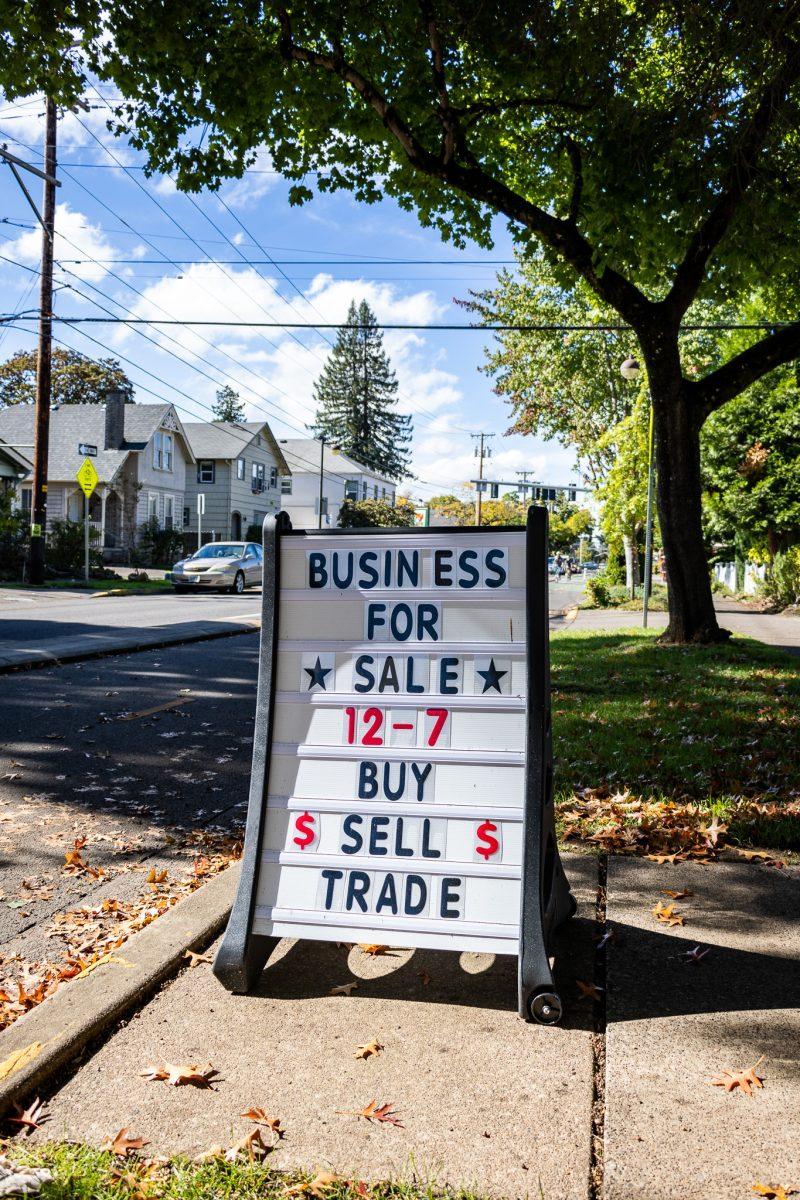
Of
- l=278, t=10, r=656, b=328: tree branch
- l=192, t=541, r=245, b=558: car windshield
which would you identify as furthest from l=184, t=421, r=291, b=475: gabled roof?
l=278, t=10, r=656, b=328: tree branch

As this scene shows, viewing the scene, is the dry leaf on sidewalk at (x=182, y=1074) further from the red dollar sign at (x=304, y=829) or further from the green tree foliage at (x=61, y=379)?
the green tree foliage at (x=61, y=379)

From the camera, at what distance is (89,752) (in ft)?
22.5

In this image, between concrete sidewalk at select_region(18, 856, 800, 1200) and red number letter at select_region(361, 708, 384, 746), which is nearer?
concrete sidewalk at select_region(18, 856, 800, 1200)

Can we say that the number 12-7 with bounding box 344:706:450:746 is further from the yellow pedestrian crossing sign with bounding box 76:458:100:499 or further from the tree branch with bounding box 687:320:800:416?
the yellow pedestrian crossing sign with bounding box 76:458:100:499

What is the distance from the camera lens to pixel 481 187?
457 inches

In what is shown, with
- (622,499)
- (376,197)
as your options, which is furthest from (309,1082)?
(622,499)

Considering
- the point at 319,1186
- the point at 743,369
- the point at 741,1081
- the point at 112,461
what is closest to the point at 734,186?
the point at 743,369

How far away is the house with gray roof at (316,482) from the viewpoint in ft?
240

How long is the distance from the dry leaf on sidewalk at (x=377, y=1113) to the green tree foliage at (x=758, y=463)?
→ 29.8 metres

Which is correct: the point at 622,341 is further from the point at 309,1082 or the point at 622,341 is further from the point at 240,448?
the point at 309,1082

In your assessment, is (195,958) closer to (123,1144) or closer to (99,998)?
(99,998)

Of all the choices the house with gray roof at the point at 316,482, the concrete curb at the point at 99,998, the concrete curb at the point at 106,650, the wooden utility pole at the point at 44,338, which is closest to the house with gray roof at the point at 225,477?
the house with gray roof at the point at 316,482

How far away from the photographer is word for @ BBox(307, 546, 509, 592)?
10.5ft

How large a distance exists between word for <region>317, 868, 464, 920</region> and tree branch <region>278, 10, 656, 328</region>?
388 inches
